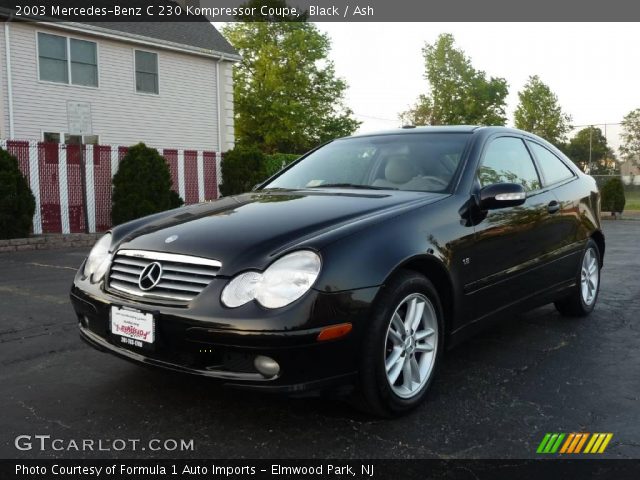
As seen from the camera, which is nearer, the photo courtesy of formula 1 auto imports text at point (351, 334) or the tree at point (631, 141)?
the photo courtesy of formula 1 auto imports text at point (351, 334)

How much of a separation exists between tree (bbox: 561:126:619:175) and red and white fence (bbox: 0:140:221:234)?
3350cm

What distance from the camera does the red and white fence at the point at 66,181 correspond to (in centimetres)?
1176

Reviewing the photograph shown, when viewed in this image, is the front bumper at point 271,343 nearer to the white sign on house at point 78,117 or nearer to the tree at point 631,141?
the white sign on house at point 78,117

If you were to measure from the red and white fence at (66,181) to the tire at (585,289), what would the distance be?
972cm

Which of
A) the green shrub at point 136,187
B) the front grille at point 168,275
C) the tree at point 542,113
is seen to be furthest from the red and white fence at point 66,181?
the tree at point 542,113

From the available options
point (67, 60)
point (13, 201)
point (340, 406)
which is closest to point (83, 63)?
point (67, 60)

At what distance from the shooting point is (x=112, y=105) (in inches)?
709

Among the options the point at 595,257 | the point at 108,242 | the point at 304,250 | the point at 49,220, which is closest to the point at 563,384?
the point at 304,250

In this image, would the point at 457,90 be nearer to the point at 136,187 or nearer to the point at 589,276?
the point at 136,187

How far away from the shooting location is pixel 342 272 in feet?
8.94

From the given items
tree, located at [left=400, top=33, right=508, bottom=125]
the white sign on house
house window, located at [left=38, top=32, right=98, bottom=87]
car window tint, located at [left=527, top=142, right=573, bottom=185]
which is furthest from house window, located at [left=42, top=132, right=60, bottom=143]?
tree, located at [left=400, top=33, right=508, bottom=125]

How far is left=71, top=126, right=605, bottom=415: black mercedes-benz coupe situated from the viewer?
2.64m

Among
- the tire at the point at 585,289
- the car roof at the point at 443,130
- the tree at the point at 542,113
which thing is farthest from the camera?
the tree at the point at 542,113

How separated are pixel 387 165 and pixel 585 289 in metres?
2.22
